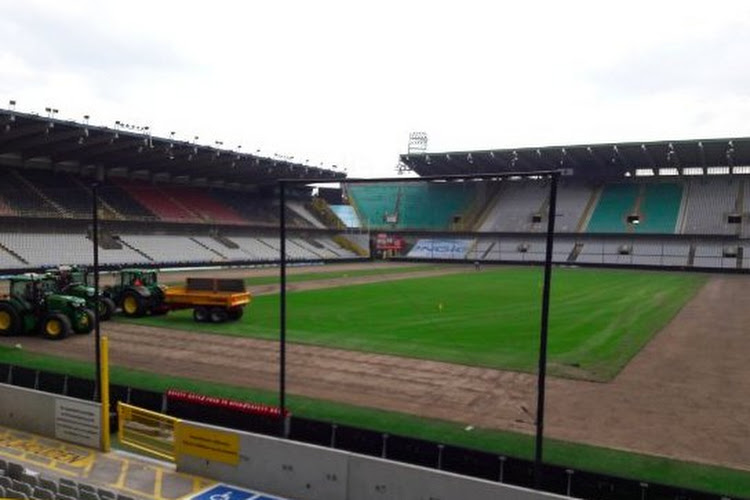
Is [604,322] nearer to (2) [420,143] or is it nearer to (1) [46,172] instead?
(1) [46,172]

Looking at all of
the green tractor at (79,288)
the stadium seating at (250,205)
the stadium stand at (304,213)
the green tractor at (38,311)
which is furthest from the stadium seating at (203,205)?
the green tractor at (38,311)

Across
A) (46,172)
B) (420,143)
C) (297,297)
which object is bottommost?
(297,297)

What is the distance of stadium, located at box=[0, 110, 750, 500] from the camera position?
39.3ft

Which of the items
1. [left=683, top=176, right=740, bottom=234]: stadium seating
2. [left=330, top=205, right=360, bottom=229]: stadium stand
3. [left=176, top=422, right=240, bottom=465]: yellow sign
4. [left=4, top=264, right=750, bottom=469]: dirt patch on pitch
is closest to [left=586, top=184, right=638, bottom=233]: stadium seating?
[left=683, top=176, right=740, bottom=234]: stadium seating

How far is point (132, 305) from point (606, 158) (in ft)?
213

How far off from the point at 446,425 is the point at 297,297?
24357 mm

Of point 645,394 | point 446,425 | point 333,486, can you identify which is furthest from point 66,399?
point 645,394

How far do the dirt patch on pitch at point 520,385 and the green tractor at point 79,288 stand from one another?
1.79 meters

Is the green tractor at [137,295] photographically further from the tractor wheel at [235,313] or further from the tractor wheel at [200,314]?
the tractor wheel at [235,313]

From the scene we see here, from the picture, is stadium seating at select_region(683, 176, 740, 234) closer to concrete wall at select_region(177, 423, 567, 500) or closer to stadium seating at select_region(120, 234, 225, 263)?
stadium seating at select_region(120, 234, 225, 263)

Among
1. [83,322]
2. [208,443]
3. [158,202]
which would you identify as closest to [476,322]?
[83,322]

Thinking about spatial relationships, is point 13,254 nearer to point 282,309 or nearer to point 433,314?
point 433,314

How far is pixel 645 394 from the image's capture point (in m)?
16.6

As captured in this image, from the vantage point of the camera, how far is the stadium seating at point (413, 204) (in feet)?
293
